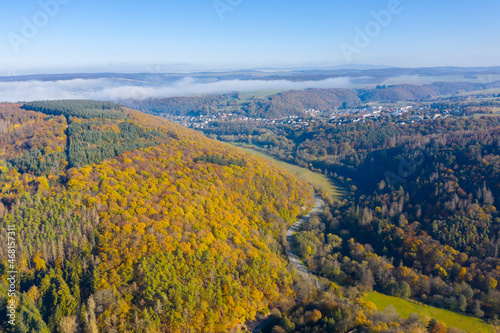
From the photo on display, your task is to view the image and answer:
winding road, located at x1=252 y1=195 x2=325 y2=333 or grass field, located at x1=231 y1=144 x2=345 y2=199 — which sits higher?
grass field, located at x1=231 y1=144 x2=345 y2=199

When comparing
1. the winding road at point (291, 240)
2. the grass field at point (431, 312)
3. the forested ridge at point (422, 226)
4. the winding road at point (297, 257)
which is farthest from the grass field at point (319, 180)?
the grass field at point (431, 312)

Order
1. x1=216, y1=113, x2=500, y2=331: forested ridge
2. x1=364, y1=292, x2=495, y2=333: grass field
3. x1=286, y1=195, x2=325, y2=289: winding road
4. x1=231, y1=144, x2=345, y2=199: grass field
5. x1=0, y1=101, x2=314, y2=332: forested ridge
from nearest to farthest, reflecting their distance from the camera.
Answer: x1=0, y1=101, x2=314, y2=332: forested ridge < x1=364, y1=292, x2=495, y2=333: grass field < x1=216, y1=113, x2=500, y2=331: forested ridge < x1=286, y1=195, x2=325, y2=289: winding road < x1=231, y1=144, x2=345, y2=199: grass field

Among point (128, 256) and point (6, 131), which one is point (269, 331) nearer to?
point (128, 256)

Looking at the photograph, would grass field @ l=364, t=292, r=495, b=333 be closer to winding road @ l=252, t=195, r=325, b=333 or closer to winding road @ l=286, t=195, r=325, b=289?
winding road @ l=252, t=195, r=325, b=333

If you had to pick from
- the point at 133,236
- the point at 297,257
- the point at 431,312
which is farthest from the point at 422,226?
the point at 133,236

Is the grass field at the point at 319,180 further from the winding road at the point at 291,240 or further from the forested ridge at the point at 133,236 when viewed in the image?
the forested ridge at the point at 133,236

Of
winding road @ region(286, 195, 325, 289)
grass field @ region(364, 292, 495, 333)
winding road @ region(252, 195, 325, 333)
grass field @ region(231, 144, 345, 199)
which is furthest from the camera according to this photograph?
grass field @ region(231, 144, 345, 199)

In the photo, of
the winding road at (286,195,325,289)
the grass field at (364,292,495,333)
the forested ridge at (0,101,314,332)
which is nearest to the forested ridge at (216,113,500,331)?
the grass field at (364,292,495,333)
